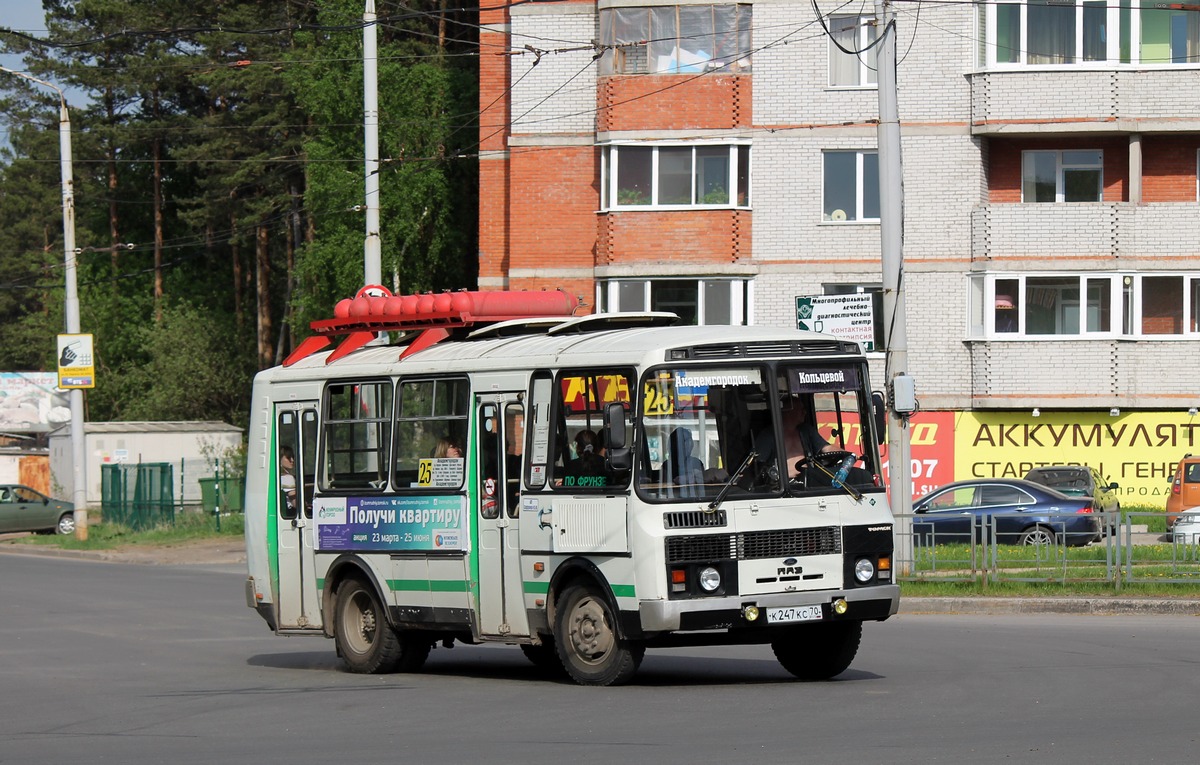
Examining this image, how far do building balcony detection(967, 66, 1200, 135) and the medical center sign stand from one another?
18.7 meters

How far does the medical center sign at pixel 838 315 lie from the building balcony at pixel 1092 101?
18.7 meters

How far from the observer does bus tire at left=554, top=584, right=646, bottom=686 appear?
41.1 feet

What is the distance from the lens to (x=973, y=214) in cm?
3894

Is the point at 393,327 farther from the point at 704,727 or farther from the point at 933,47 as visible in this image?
the point at 933,47

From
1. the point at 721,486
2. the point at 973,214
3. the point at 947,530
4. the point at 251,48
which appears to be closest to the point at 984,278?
the point at 973,214

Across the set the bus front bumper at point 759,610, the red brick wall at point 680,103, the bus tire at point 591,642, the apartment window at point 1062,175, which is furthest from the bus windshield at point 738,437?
the apartment window at point 1062,175

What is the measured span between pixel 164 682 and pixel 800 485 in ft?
18.2

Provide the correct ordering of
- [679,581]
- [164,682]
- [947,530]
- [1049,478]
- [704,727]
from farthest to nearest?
[1049,478] → [947,530] → [164,682] → [679,581] → [704,727]

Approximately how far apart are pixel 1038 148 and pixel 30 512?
27.0 m

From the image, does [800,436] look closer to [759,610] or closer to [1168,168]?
[759,610]

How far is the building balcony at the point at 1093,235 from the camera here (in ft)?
125

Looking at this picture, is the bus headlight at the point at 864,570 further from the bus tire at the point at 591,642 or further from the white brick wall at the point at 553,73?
the white brick wall at the point at 553,73

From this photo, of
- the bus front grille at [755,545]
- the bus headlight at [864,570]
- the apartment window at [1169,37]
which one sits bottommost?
the bus headlight at [864,570]

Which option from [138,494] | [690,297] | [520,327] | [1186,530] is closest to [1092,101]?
[690,297]
